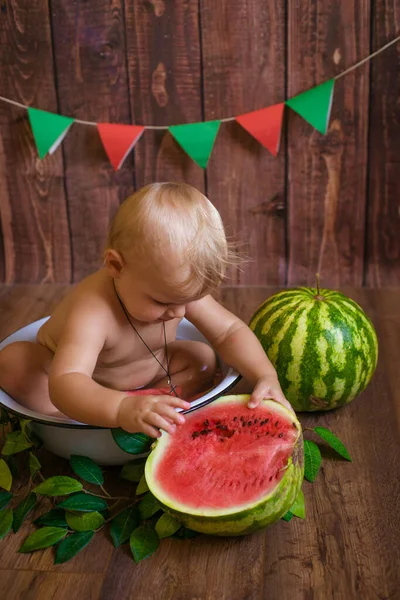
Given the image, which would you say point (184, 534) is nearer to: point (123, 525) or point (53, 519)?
point (123, 525)

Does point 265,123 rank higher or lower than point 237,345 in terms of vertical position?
higher

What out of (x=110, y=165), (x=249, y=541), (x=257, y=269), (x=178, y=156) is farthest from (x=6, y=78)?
(x=249, y=541)

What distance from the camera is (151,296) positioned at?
47.6 inches

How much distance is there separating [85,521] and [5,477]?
20 cm

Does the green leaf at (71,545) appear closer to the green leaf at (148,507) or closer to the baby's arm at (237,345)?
the green leaf at (148,507)

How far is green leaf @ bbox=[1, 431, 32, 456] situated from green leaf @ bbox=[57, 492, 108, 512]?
0.50ft

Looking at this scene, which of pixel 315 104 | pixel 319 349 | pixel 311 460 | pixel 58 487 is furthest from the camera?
pixel 315 104

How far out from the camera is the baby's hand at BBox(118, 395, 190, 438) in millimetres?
1115

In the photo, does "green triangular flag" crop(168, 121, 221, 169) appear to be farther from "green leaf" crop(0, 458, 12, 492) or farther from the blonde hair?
"green leaf" crop(0, 458, 12, 492)

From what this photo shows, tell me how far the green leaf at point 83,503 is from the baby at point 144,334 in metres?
0.15

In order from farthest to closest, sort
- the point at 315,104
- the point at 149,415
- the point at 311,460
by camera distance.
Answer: the point at 315,104
the point at 311,460
the point at 149,415

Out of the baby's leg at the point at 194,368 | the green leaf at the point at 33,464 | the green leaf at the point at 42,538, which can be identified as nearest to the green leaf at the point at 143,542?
the green leaf at the point at 42,538

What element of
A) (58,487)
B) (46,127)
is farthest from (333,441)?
(46,127)

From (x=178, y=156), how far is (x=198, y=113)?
0.45ft
